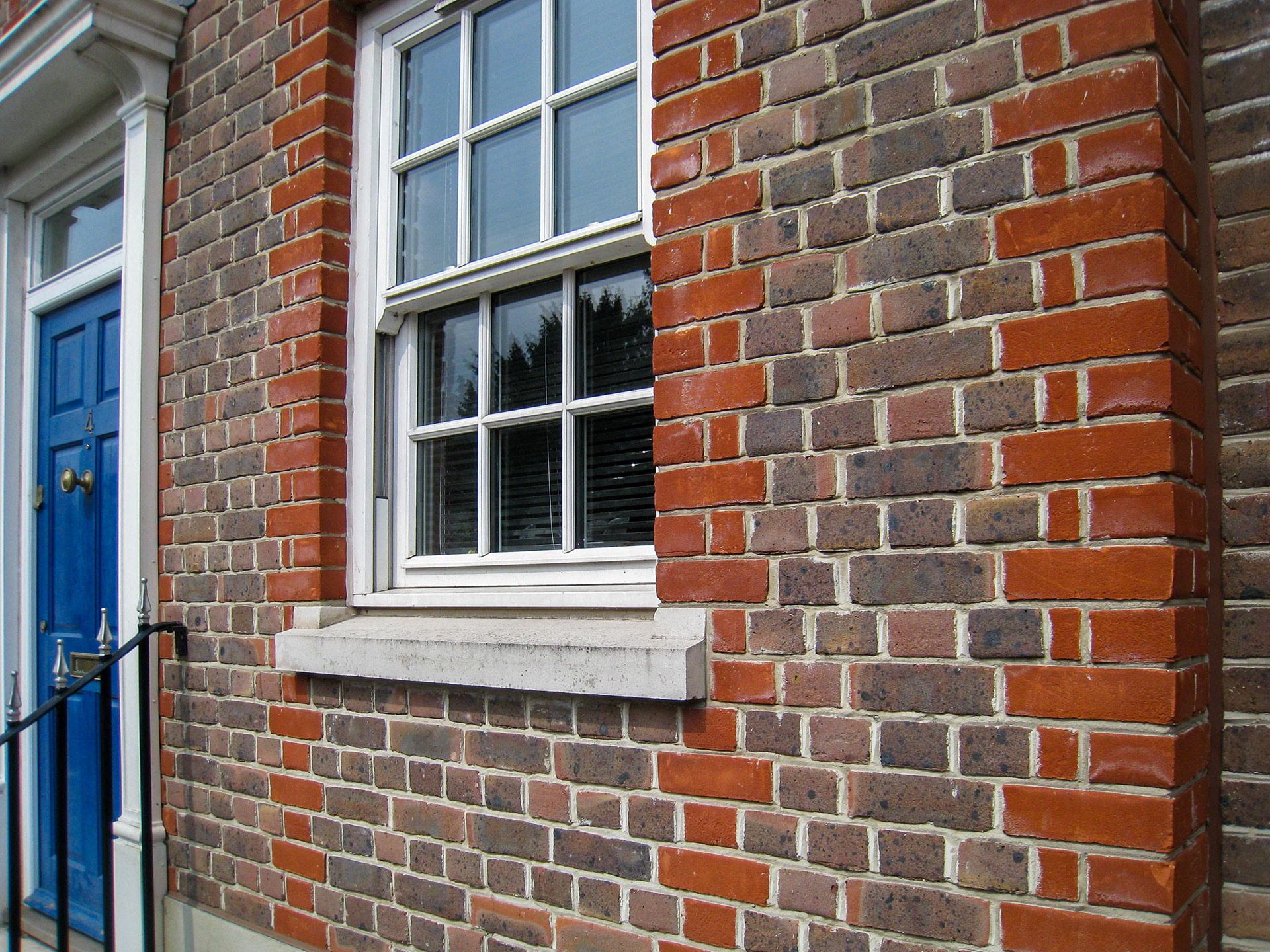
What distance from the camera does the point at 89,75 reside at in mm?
3781

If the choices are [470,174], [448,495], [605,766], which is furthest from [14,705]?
[470,174]

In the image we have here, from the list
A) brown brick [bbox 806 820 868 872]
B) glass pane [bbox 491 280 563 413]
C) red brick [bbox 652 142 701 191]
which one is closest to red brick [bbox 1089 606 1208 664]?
brown brick [bbox 806 820 868 872]

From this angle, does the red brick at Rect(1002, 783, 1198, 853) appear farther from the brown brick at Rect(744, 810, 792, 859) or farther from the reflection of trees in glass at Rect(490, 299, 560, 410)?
the reflection of trees in glass at Rect(490, 299, 560, 410)

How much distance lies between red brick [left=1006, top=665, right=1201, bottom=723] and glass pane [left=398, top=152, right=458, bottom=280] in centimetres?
207

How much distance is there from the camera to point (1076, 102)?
1.65 meters

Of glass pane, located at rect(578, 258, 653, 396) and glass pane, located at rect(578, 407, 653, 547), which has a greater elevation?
glass pane, located at rect(578, 258, 653, 396)

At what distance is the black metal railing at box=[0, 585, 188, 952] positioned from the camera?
296cm

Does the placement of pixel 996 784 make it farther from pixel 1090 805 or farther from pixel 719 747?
pixel 719 747

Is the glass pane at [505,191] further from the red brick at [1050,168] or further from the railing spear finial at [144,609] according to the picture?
the railing spear finial at [144,609]

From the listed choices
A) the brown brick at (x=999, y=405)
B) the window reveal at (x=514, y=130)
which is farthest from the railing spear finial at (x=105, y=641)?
the brown brick at (x=999, y=405)

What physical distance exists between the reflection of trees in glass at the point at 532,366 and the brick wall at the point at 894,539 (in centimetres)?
59

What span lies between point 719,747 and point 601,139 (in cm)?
165

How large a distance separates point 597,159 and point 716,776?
1659mm

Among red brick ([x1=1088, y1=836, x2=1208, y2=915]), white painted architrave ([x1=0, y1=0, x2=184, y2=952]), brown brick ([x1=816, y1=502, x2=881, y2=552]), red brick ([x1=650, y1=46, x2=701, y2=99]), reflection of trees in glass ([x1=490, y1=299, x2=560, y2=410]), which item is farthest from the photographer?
white painted architrave ([x1=0, y1=0, x2=184, y2=952])
